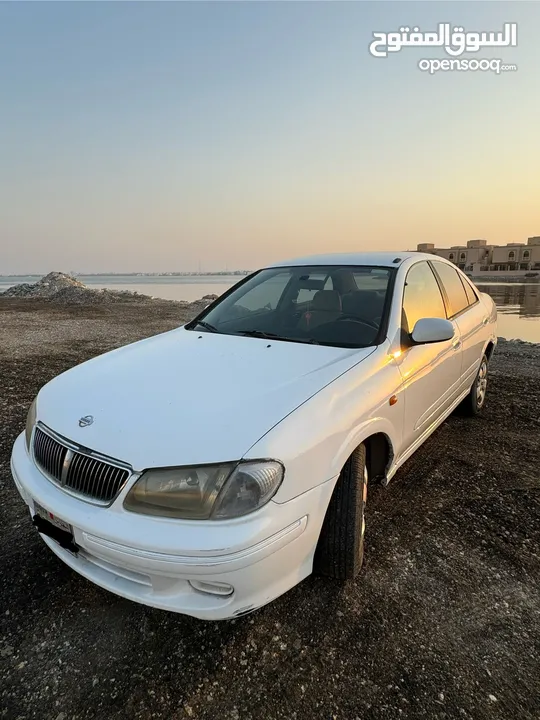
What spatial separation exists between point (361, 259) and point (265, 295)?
807 mm

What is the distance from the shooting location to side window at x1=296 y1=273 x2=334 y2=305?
324 cm

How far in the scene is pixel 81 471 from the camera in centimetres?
180

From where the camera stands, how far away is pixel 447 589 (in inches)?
84.7

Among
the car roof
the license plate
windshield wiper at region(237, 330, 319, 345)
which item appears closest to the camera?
the license plate

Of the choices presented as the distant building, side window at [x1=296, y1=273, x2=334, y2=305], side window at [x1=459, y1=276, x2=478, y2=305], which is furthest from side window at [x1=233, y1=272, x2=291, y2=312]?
the distant building

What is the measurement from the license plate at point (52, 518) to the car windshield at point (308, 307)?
1535mm

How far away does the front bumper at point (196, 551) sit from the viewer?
1546 mm

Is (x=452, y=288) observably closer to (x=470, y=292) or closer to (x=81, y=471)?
(x=470, y=292)

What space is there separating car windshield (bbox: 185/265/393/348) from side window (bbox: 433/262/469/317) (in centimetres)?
90

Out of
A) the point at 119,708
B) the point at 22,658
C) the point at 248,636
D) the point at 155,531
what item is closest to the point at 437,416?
the point at 248,636

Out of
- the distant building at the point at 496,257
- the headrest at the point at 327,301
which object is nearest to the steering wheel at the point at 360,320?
the headrest at the point at 327,301

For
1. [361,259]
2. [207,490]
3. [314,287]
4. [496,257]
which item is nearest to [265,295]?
[314,287]

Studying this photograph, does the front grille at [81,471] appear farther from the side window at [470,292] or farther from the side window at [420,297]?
the side window at [470,292]

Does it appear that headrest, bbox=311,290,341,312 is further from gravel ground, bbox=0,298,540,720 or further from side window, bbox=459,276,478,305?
side window, bbox=459,276,478,305
